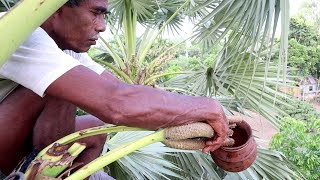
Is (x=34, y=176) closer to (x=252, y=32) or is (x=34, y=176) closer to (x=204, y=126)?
(x=204, y=126)

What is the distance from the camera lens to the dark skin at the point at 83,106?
2.61 ft

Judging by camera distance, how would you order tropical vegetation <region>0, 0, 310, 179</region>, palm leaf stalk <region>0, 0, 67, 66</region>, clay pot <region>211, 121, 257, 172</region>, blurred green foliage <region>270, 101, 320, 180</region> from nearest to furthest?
1. palm leaf stalk <region>0, 0, 67, 66</region>
2. clay pot <region>211, 121, 257, 172</region>
3. tropical vegetation <region>0, 0, 310, 179</region>
4. blurred green foliage <region>270, 101, 320, 180</region>

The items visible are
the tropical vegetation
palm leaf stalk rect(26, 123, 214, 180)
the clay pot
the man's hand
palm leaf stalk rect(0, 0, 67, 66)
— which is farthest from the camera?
the tropical vegetation

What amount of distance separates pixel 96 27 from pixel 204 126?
0.40m

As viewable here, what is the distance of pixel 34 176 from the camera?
741mm

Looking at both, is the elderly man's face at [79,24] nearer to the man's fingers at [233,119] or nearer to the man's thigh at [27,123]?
the man's thigh at [27,123]

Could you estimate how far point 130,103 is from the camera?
81 centimetres

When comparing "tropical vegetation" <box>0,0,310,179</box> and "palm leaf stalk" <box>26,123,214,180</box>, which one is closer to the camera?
"palm leaf stalk" <box>26,123,214,180</box>

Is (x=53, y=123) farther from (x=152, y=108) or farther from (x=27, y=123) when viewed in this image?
(x=152, y=108)

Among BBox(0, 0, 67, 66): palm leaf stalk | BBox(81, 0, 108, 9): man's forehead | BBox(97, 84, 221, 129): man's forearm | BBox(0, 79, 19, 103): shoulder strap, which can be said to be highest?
BBox(81, 0, 108, 9): man's forehead

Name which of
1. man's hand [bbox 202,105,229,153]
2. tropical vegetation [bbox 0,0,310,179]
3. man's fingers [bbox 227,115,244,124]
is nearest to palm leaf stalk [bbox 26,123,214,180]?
man's hand [bbox 202,105,229,153]

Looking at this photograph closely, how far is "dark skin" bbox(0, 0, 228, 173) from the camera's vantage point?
79 cm

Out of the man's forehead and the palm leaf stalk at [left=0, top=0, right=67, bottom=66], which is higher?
the man's forehead

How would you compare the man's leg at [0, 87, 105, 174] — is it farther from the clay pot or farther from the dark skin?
the clay pot
